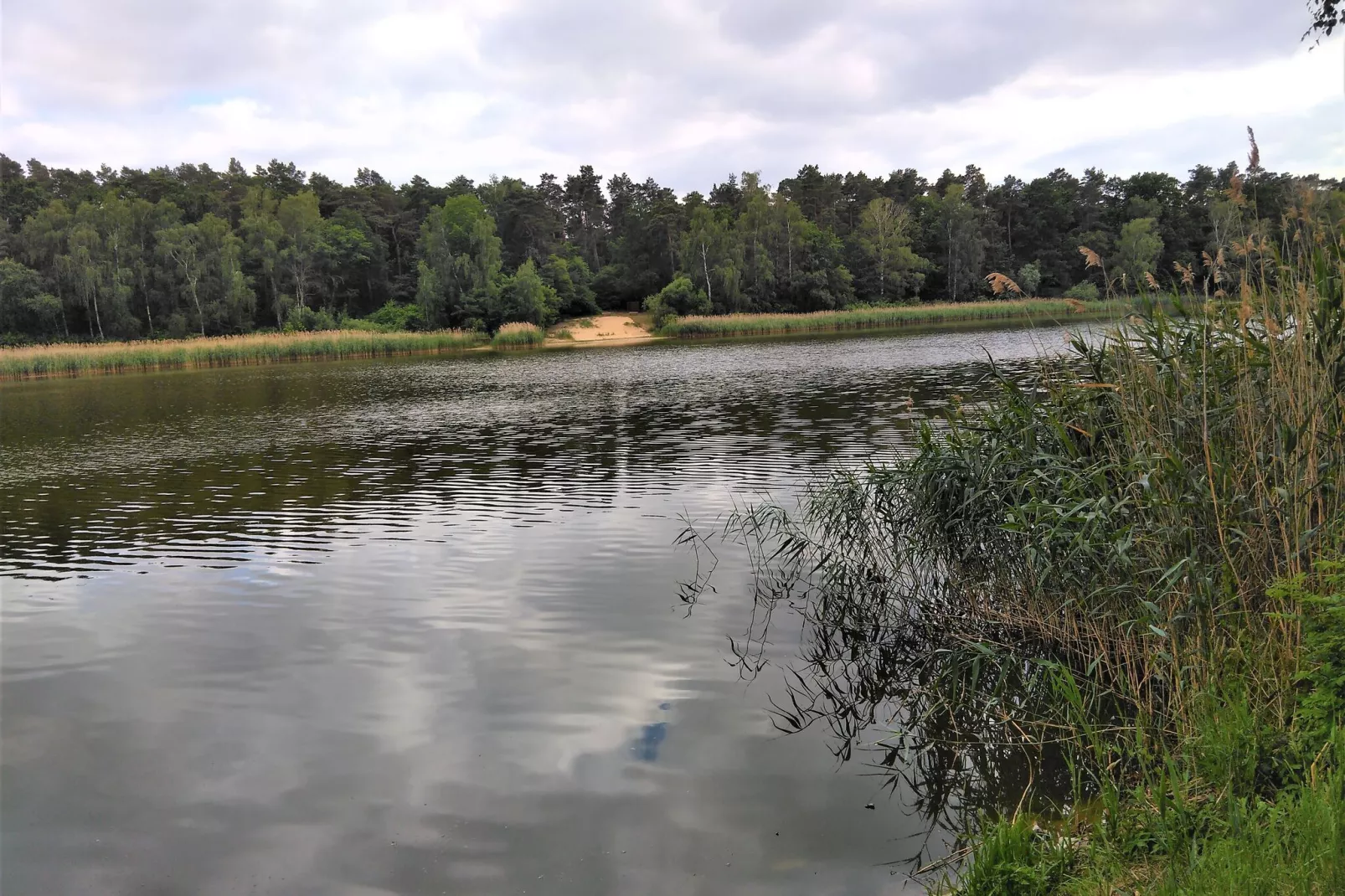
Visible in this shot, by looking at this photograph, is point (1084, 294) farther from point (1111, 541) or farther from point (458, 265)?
point (458, 265)

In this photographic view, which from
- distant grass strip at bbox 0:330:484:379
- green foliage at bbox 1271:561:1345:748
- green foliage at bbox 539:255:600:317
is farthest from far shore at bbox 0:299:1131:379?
green foliage at bbox 1271:561:1345:748

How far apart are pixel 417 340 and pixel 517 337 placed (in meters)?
8.39

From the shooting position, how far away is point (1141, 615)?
4.68m

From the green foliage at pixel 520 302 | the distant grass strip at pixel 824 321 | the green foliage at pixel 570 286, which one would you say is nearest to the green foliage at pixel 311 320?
the green foliage at pixel 520 302

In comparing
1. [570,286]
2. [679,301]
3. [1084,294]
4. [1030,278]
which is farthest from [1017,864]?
[1030,278]

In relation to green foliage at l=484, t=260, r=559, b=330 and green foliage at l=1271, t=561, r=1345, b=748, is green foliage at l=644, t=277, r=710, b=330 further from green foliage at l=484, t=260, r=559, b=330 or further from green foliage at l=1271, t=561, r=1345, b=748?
green foliage at l=1271, t=561, r=1345, b=748

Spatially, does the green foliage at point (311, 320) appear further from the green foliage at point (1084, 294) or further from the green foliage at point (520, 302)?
the green foliage at point (1084, 294)

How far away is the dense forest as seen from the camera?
232 ft

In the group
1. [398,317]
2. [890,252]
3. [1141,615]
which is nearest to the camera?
[1141,615]

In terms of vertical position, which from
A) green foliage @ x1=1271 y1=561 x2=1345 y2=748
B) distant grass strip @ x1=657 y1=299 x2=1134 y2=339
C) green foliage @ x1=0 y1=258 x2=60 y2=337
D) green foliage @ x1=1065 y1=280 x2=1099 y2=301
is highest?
green foliage @ x1=0 y1=258 x2=60 y2=337

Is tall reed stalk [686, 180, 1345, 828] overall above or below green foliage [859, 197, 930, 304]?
below

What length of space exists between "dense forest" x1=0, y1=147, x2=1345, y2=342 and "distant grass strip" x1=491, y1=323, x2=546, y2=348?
499 centimetres

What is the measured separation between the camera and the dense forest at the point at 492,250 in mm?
70750

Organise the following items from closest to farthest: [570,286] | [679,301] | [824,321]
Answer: [824,321] < [679,301] < [570,286]
